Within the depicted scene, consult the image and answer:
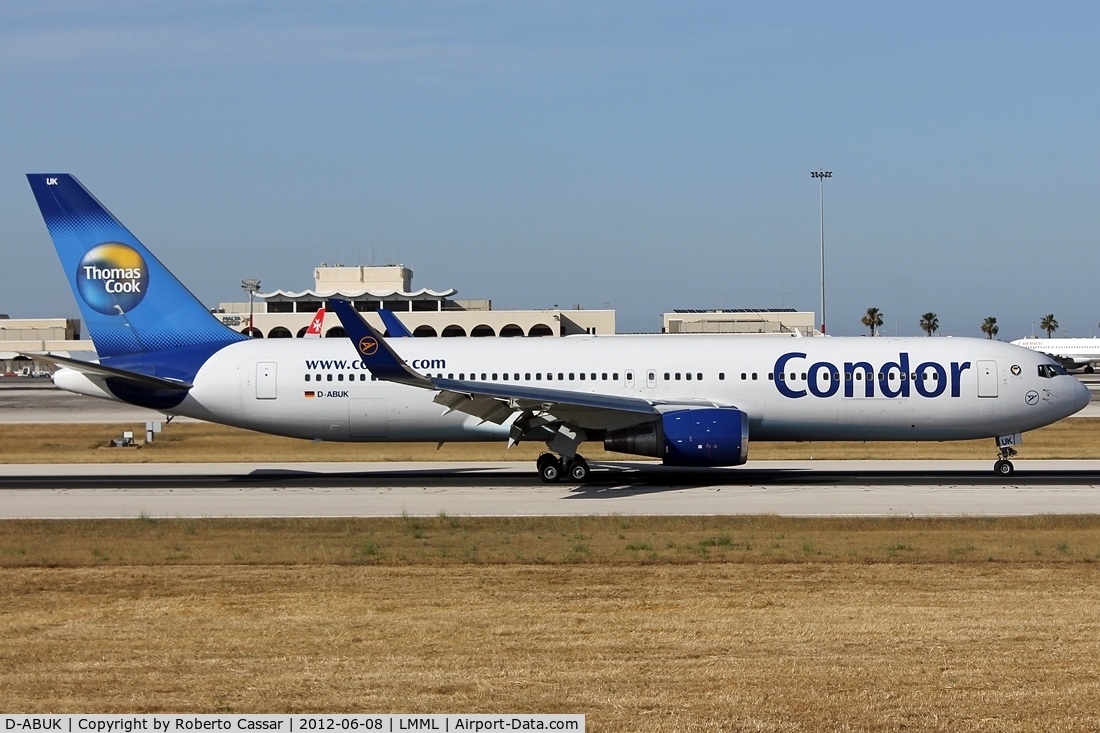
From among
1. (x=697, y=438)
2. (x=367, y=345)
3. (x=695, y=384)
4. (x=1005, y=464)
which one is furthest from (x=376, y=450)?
(x=1005, y=464)

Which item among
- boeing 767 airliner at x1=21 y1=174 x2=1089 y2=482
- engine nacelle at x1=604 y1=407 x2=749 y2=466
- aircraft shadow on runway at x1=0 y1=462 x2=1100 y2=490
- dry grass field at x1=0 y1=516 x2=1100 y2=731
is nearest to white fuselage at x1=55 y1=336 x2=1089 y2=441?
boeing 767 airliner at x1=21 y1=174 x2=1089 y2=482

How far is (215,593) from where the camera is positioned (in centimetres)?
1503

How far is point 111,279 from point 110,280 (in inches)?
1.6

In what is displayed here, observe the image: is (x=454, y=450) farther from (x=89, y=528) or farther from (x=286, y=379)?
(x=89, y=528)

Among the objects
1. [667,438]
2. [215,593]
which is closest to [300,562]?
[215,593]

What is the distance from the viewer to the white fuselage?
30.6 m

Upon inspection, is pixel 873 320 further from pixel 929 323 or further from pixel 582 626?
pixel 582 626

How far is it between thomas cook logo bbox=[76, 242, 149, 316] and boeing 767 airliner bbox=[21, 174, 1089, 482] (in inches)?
1.6

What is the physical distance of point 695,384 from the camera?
3097 cm

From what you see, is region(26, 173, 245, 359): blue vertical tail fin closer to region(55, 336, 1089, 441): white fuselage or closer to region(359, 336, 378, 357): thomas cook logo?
region(55, 336, 1089, 441): white fuselage

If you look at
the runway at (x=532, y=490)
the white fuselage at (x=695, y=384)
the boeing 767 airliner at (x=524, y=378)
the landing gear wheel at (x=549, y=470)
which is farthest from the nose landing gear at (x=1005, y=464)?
the landing gear wheel at (x=549, y=470)

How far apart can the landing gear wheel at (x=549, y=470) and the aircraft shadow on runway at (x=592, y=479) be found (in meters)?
0.34

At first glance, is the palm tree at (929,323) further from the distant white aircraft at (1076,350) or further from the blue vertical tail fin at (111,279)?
the blue vertical tail fin at (111,279)

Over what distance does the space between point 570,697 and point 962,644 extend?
15.3 ft
